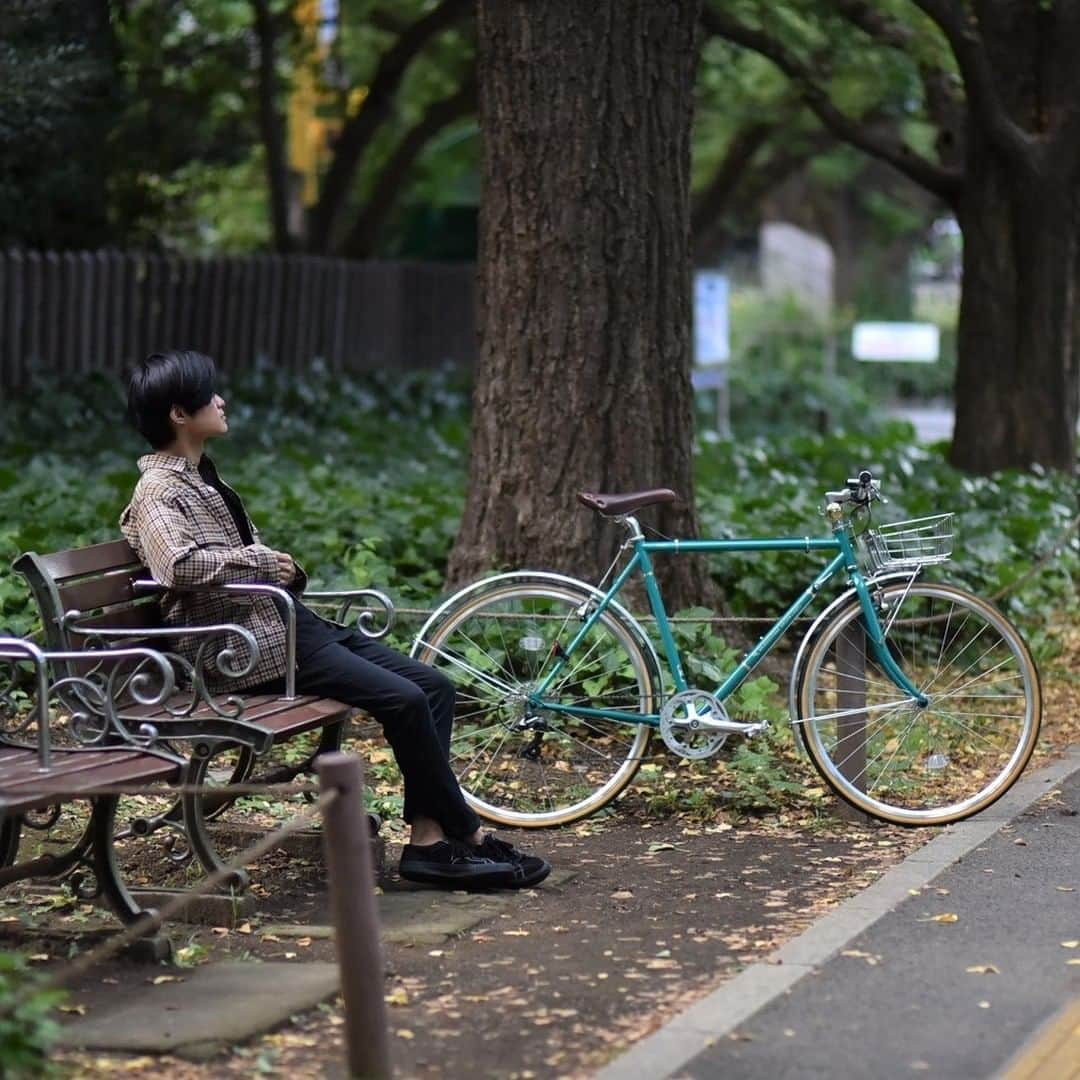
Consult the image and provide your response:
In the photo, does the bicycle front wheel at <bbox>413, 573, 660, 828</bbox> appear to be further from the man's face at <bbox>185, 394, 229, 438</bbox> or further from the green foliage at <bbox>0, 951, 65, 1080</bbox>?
the green foliage at <bbox>0, 951, 65, 1080</bbox>

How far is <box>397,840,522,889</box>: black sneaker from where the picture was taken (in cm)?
584

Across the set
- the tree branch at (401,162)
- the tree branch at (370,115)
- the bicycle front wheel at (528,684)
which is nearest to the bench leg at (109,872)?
the bicycle front wheel at (528,684)

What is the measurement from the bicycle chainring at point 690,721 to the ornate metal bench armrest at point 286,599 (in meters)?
1.34

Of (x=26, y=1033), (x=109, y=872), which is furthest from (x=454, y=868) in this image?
(x=26, y=1033)

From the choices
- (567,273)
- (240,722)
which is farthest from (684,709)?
(567,273)

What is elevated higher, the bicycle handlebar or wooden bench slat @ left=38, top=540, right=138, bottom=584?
the bicycle handlebar

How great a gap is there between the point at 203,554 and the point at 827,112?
10623 mm

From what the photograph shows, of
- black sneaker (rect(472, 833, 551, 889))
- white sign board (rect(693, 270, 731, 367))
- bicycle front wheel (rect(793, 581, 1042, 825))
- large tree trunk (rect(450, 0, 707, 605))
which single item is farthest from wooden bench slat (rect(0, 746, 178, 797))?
white sign board (rect(693, 270, 731, 367))

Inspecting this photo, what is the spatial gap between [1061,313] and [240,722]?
34.0ft

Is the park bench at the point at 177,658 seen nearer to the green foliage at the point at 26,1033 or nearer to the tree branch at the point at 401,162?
the green foliage at the point at 26,1033

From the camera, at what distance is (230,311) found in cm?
2052

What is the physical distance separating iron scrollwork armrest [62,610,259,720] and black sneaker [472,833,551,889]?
0.89m

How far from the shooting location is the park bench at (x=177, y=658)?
5.39 metres

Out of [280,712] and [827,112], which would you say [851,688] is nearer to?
[280,712]
